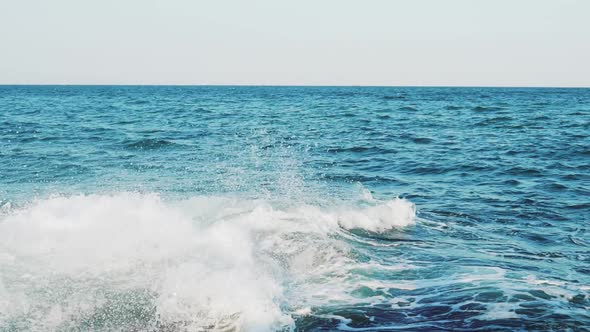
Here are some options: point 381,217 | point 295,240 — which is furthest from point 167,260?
point 381,217

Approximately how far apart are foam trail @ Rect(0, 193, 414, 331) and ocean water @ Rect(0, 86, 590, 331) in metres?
0.03

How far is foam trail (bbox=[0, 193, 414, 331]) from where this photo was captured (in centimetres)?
595

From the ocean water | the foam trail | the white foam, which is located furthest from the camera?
the white foam

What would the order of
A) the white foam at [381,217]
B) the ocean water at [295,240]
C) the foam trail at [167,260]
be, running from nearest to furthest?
the foam trail at [167,260] → the ocean water at [295,240] → the white foam at [381,217]

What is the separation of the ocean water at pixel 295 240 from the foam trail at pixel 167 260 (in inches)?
1.1

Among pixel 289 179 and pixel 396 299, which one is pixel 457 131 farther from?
pixel 396 299

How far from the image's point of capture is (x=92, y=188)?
13.4 m

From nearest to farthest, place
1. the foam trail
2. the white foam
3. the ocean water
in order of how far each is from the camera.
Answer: the foam trail
the ocean water
the white foam

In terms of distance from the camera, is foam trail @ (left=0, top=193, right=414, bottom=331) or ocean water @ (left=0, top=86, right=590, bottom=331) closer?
foam trail @ (left=0, top=193, right=414, bottom=331)

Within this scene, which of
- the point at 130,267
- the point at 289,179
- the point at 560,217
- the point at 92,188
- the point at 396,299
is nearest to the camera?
the point at 396,299

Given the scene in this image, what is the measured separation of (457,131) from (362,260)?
19.8 meters

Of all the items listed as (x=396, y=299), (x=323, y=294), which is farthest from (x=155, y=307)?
(x=396, y=299)

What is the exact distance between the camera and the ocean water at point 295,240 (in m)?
6.11

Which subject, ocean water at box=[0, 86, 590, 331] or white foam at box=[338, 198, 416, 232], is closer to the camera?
ocean water at box=[0, 86, 590, 331]
